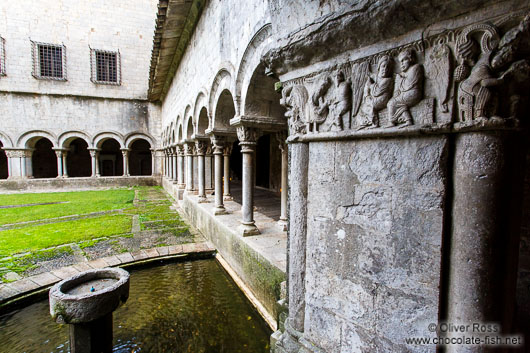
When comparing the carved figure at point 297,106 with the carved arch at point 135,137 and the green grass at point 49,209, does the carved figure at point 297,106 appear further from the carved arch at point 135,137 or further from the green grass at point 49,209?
the carved arch at point 135,137

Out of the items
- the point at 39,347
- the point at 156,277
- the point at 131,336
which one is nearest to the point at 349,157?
the point at 131,336

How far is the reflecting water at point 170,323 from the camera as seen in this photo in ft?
9.41

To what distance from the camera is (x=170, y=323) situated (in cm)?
323

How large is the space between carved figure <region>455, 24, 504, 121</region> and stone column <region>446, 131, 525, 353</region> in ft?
0.35

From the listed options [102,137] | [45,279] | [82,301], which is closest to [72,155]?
[102,137]

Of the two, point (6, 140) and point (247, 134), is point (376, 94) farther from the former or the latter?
point (6, 140)

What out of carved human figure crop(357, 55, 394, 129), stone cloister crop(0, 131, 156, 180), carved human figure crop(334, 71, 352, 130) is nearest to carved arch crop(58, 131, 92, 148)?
stone cloister crop(0, 131, 156, 180)

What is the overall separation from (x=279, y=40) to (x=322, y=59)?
0.34 meters

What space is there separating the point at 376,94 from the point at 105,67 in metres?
19.7

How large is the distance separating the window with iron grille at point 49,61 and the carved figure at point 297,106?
19.0 metres

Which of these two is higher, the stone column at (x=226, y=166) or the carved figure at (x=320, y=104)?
the carved figure at (x=320, y=104)

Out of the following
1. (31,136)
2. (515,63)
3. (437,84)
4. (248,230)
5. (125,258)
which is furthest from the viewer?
(31,136)

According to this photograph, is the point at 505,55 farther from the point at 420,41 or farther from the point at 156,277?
the point at 156,277

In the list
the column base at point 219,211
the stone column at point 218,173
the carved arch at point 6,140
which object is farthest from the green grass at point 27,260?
the carved arch at point 6,140
